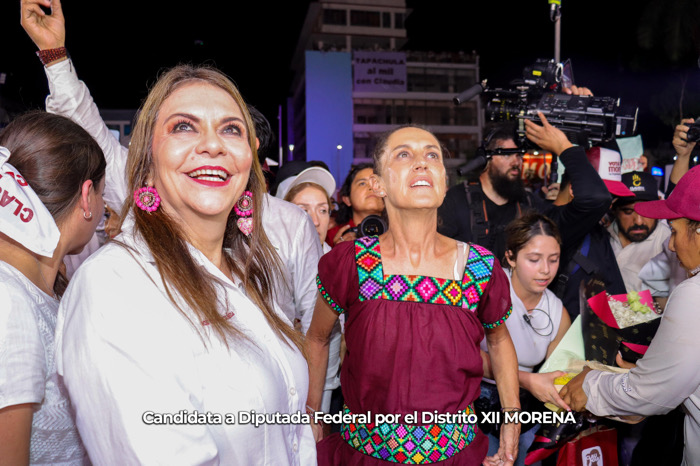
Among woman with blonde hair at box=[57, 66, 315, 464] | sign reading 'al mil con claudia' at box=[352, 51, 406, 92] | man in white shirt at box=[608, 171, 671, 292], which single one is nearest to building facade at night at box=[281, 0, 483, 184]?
sign reading 'al mil con claudia' at box=[352, 51, 406, 92]

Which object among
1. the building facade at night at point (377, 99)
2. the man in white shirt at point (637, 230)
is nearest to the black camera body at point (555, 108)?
the man in white shirt at point (637, 230)

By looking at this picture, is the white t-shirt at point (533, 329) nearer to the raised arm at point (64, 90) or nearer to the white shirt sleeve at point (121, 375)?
the white shirt sleeve at point (121, 375)

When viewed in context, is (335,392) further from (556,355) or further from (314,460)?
(314,460)

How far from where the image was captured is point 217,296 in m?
1.32

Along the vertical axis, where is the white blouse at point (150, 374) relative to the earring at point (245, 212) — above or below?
below

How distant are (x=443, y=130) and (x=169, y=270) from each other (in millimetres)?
29974

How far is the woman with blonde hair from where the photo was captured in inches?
40.1

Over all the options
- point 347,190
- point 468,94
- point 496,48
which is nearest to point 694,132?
point 468,94

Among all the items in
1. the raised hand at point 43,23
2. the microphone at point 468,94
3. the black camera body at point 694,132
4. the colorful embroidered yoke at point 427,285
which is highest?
the raised hand at point 43,23

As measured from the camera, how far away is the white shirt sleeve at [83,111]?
2.37 m

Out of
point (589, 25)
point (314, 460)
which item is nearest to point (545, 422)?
point (314, 460)

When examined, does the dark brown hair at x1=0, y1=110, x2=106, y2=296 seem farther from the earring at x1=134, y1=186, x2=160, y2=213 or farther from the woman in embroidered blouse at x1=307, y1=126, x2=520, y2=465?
the woman in embroidered blouse at x1=307, y1=126, x2=520, y2=465

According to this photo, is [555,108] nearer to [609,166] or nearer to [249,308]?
[609,166]

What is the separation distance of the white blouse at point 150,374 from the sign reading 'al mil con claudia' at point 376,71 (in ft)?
98.3
